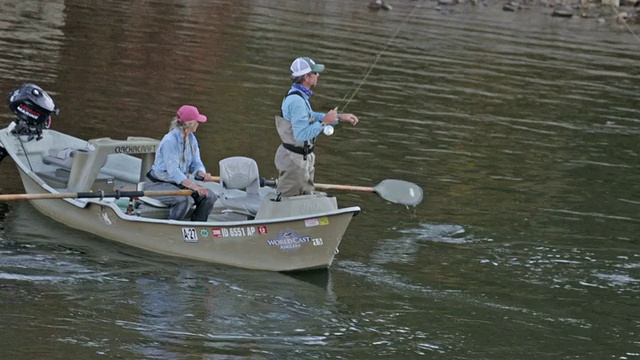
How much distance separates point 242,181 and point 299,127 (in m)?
1.49

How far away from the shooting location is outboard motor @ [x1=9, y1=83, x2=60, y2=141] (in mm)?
14883

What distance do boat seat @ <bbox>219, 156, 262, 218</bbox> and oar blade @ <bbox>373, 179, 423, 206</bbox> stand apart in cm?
133

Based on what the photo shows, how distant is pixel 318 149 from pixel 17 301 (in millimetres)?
8624

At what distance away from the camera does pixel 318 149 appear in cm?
1914

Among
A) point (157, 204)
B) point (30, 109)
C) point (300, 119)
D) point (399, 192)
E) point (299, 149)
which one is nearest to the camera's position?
point (300, 119)

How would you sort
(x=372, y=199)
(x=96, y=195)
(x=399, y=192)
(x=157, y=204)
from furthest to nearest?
(x=372, y=199) < (x=399, y=192) < (x=157, y=204) < (x=96, y=195)

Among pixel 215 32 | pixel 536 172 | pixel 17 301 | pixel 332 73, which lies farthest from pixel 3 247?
pixel 215 32

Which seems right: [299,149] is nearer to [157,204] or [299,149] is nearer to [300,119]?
[300,119]

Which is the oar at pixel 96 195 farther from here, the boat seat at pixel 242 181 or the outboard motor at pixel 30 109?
the outboard motor at pixel 30 109

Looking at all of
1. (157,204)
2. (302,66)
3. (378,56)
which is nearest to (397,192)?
(302,66)

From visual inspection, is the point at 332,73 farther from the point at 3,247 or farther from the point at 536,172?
the point at 3,247

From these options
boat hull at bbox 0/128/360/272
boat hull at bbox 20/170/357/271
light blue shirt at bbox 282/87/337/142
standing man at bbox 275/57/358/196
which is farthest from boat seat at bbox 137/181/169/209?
light blue shirt at bbox 282/87/337/142

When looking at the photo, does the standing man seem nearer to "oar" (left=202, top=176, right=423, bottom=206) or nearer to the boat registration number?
the boat registration number

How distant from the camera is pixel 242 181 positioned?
43.2ft
